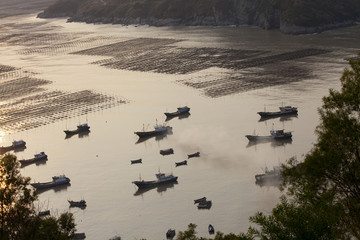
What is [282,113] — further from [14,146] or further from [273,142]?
[14,146]

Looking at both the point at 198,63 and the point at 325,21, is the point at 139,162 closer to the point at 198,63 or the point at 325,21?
the point at 198,63

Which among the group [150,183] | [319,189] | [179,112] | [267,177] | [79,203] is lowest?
[79,203]

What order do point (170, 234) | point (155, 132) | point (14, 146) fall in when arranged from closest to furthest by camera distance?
1. point (170, 234)
2. point (14, 146)
3. point (155, 132)

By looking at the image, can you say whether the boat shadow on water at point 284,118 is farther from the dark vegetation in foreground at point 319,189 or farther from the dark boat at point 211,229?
the dark vegetation in foreground at point 319,189

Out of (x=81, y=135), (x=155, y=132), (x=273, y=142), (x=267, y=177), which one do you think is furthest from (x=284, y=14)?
(x=267, y=177)

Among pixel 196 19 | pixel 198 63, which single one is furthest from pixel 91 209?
pixel 196 19

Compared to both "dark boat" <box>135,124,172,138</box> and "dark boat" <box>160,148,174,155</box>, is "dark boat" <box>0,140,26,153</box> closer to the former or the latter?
"dark boat" <box>135,124,172,138</box>

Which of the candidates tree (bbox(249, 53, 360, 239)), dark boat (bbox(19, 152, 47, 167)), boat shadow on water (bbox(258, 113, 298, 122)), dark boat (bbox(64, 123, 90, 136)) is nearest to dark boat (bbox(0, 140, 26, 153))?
dark boat (bbox(19, 152, 47, 167))
